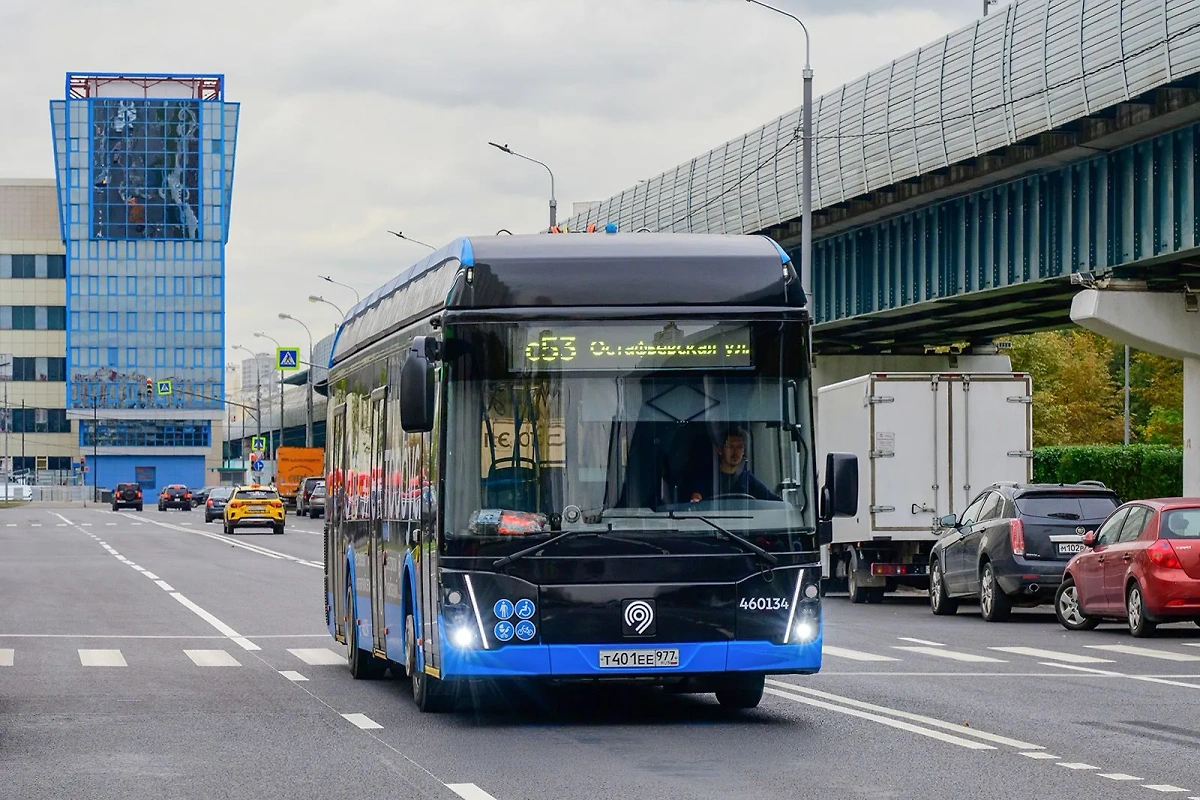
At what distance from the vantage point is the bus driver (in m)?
12.6

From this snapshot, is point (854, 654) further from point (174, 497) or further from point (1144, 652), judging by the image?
point (174, 497)

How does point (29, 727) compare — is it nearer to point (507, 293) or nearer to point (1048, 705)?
point (507, 293)

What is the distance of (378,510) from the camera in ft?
50.0

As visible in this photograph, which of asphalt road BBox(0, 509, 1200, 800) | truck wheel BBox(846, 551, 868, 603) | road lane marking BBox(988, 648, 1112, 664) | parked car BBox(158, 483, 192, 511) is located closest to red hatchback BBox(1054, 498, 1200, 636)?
asphalt road BBox(0, 509, 1200, 800)

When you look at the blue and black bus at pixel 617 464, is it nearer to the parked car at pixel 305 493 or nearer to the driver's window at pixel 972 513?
the driver's window at pixel 972 513

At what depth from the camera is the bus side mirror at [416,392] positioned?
39.9 ft

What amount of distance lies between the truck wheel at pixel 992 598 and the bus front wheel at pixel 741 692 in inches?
457

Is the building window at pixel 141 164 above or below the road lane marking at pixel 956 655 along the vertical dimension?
above

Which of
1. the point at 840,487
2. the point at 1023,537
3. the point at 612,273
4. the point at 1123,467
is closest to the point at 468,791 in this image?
the point at 840,487

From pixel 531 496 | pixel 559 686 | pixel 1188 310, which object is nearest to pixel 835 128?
pixel 1188 310

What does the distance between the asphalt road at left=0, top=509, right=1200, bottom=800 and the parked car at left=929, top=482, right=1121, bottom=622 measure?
4.53ft

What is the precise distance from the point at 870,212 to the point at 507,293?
100ft

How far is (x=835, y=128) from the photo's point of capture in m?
42.1

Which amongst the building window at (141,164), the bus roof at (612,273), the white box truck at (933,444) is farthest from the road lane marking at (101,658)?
the building window at (141,164)
